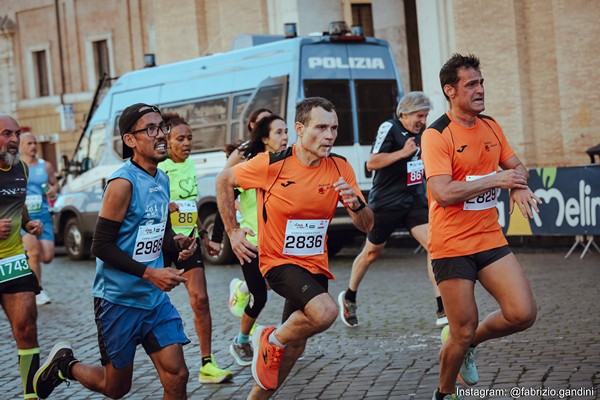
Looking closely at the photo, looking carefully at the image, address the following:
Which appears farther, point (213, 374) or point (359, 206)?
point (213, 374)

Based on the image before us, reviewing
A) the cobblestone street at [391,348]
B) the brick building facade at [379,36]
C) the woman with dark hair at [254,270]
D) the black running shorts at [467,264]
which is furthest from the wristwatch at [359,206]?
the brick building facade at [379,36]

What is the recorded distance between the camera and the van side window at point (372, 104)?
17.7 m

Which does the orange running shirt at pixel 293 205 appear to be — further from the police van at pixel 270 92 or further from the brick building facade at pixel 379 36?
the brick building facade at pixel 379 36

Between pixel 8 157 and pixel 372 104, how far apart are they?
35.4 feet

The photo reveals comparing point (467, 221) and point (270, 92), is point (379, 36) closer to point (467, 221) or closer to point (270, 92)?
point (270, 92)

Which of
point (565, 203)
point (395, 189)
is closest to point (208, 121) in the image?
point (565, 203)

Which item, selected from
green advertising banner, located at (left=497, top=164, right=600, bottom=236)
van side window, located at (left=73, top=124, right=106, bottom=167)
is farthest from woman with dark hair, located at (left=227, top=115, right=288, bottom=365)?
van side window, located at (left=73, top=124, right=106, bottom=167)

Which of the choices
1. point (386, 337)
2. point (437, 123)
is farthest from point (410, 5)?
point (437, 123)

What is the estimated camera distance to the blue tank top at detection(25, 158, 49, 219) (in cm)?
1453

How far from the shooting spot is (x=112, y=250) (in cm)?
606

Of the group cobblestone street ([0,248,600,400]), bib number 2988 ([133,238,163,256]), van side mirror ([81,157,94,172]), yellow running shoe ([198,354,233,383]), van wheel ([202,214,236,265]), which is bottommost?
cobblestone street ([0,248,600,400])

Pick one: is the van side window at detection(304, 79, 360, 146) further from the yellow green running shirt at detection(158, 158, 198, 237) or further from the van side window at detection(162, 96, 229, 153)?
the yellow green running shirt at detection(158, 158, 198, 237)

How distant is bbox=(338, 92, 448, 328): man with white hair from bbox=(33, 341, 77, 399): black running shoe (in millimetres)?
3867

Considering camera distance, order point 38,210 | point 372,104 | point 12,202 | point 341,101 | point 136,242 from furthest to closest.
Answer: point 372,104, point 341,101, point 38,210, point 12,202, point 136,242
